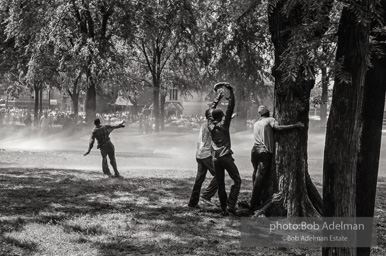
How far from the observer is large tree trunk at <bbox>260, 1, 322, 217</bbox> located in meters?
7.48

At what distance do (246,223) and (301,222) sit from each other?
0.84 metres

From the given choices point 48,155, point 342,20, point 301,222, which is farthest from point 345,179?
point 48,155

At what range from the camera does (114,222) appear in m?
7.13

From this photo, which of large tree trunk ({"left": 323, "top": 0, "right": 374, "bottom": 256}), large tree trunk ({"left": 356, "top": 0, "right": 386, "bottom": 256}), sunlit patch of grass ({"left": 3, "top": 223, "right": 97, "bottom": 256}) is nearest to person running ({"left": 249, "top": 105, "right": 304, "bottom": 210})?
large tree trunk ({"left": 356, "top": 0, "right": 386, "bottom": 256})

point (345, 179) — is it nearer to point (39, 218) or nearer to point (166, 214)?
point (166, 214)

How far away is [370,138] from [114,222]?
3.86 meters

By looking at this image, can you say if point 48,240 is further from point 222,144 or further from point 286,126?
point 286,126

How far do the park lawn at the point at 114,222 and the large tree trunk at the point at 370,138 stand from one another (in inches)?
45.4

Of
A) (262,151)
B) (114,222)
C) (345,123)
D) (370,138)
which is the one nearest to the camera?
(345,123)

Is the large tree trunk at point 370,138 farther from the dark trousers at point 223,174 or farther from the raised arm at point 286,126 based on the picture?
the dark trousers at point 223,174

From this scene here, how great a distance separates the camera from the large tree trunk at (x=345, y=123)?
395cm

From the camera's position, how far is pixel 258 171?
8.05 metres

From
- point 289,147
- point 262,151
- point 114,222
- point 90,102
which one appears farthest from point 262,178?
point 90,102

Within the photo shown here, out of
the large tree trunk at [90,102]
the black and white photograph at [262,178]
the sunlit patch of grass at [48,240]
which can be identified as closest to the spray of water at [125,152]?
the black and white photograph at [262,178]
